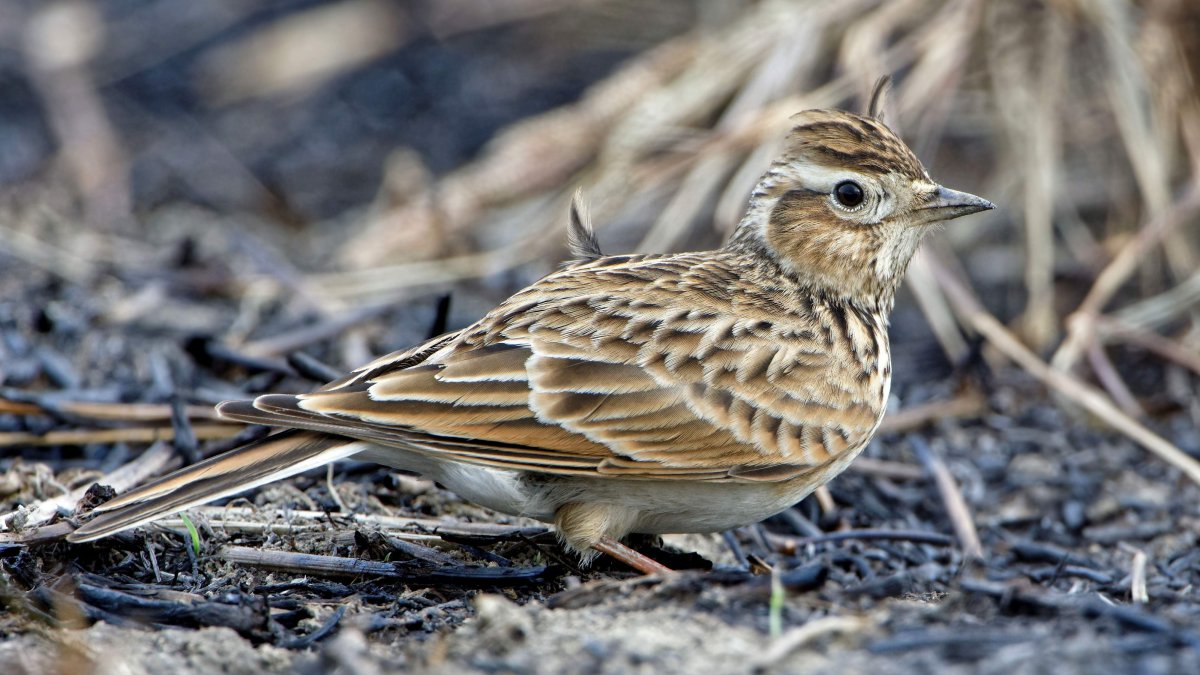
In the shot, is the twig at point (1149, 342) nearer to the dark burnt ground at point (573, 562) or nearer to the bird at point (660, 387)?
the dark burnt ground at point (573, 562)

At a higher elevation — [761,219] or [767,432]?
[761,219]

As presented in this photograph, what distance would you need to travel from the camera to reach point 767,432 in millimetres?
4441

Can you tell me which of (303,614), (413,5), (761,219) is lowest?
(303,614)

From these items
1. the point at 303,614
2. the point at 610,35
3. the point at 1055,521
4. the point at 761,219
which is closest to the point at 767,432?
the point at 761,219

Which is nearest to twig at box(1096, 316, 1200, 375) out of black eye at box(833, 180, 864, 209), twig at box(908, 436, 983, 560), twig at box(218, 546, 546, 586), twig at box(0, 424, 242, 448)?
twig at box(908, 436, 983, 560)

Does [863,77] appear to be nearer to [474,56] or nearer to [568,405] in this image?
[568,405]

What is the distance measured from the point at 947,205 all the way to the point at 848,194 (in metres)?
0.35

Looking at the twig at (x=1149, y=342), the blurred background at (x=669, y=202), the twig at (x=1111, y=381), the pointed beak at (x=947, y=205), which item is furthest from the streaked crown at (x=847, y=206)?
the twig at (x=1149, y=342)

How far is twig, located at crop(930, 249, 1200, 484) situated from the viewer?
6043mm

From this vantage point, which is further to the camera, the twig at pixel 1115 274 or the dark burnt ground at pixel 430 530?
the twig at pixel 1115 274

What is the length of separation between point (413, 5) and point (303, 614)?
8.60 m

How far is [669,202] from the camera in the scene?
805 cm

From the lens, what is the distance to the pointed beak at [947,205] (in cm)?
480

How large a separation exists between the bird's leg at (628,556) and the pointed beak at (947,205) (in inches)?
62.7
